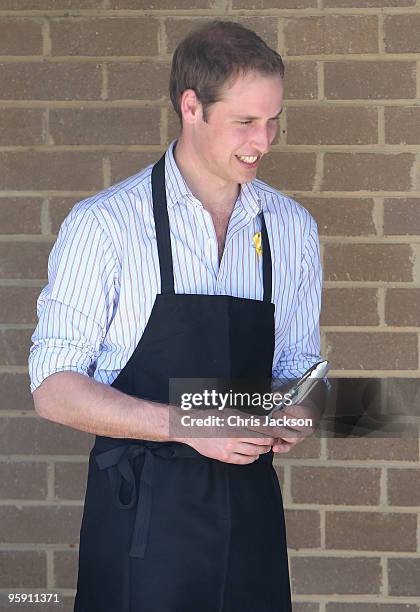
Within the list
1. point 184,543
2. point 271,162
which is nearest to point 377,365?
point 271,162

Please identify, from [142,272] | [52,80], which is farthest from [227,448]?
[52,80]

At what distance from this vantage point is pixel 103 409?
2.33 metres

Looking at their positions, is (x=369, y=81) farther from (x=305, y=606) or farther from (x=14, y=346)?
(x=305, y=606)

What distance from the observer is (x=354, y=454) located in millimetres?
3584

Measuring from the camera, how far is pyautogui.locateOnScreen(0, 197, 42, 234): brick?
3523mm

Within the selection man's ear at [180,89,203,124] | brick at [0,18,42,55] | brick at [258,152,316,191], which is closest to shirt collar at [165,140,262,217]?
man's ear at [180,89,203,124]

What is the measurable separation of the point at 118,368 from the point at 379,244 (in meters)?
1.32

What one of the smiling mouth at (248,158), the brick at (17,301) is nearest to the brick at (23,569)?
the brick at (17,301)

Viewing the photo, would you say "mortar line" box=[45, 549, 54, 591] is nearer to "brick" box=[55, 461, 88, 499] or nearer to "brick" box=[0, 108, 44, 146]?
"brick" box=[55, 461, 88, 499]

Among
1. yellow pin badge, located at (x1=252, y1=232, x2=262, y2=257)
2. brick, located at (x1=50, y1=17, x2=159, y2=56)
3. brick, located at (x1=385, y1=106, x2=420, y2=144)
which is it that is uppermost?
brick, located at (x1=50, y1=17, x2=159, y2=56)

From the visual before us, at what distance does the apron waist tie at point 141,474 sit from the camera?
241 cm

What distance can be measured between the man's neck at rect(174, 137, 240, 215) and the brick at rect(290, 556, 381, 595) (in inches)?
58.9

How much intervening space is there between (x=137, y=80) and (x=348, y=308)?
99cm

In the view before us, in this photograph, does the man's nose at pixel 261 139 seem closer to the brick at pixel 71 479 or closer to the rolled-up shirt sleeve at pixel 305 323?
the rolled-up shirt sleeve at pixel 305 323
